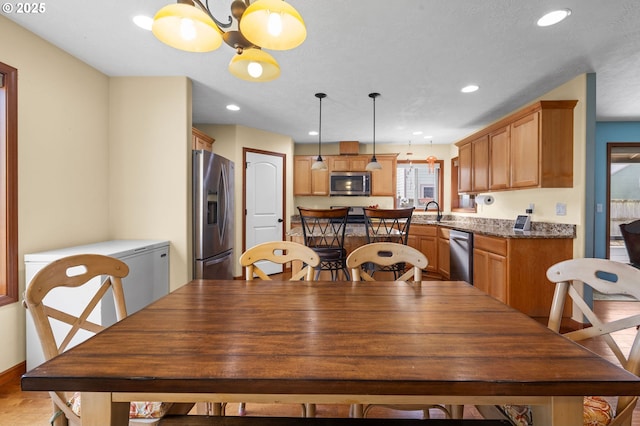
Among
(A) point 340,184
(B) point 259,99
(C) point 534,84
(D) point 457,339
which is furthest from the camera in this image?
(A) point 340,184

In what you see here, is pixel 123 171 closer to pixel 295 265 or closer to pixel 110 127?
pixel 110 127

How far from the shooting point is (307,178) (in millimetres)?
5594

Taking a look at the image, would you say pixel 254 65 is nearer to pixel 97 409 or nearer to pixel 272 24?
pixel 272 24

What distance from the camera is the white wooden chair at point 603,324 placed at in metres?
0.95

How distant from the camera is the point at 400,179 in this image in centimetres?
595

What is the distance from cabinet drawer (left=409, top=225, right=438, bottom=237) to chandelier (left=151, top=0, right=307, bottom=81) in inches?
167

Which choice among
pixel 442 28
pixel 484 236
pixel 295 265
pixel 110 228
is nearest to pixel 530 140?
pixel 484 236

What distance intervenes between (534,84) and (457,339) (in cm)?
320

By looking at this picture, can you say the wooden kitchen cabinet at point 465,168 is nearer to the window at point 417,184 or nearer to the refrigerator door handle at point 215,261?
the window at point 417,184

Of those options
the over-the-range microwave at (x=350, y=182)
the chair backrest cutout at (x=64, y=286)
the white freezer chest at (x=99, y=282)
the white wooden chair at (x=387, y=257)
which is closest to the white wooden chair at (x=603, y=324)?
the white wooden chair at (x=387, y=257)

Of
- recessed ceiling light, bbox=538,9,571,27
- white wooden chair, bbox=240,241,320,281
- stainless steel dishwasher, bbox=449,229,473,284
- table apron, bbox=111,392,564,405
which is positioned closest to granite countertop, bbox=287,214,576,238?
stainless steel dishwasher, bbox=449,229,473,284

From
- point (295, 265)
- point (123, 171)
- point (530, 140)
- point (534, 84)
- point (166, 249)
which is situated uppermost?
point (534, 84)

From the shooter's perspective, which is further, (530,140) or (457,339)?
(530,140)

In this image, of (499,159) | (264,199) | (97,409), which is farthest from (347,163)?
(97,409)
